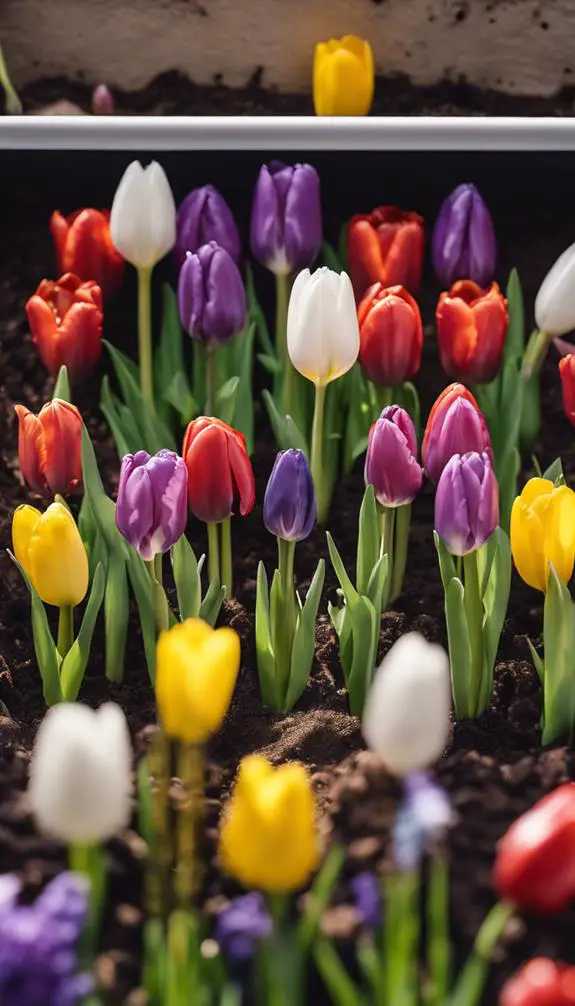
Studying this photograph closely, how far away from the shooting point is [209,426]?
1038 mm

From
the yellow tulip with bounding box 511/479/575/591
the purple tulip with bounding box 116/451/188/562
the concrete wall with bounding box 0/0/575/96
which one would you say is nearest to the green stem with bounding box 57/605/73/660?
the purple tulip with bounding box 116/451/188/562

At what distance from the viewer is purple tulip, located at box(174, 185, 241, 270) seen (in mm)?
1421

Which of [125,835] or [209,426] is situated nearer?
[125,835]

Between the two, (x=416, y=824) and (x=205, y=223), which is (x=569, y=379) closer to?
(x=205, y=223)

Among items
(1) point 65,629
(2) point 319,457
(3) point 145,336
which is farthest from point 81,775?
(3) point 145,336

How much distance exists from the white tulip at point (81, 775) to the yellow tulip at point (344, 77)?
4.15 ft

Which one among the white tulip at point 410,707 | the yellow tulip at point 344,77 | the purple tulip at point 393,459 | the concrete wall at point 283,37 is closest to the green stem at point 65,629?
the purple tulip at point 393,459

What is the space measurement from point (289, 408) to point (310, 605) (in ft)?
1.25

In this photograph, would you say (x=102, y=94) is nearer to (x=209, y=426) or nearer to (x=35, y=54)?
(x=35, y=54)

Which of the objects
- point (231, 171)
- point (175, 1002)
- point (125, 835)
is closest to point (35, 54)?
point (231, 171)

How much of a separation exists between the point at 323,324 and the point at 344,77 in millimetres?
692

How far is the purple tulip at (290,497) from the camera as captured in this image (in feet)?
3.33

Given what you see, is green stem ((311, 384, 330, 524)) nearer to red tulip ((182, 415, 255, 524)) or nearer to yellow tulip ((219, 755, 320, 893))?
red tulip ((182, 415, 255, 524))

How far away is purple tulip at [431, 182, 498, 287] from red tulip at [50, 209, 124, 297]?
1.29ft
